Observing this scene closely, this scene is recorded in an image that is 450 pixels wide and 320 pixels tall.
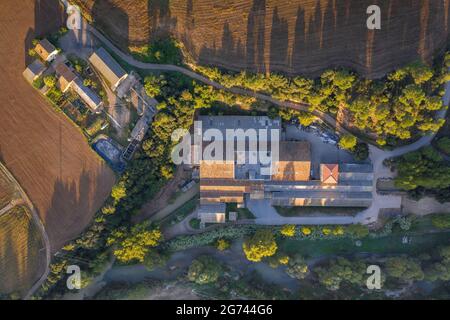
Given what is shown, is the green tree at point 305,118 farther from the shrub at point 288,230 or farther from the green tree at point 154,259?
the green tree at point 154,259

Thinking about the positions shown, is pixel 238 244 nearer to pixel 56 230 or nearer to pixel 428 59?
pixel 56 230

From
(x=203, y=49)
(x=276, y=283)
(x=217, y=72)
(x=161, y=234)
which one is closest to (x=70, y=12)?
(x=203, y=49)

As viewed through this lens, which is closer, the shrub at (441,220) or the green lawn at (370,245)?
the shrub at (441,220)

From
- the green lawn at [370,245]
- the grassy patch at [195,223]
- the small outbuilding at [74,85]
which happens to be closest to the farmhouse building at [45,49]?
the small outbuilding at [74,85]

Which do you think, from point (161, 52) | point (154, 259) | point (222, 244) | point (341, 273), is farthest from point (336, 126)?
point (154, 259)

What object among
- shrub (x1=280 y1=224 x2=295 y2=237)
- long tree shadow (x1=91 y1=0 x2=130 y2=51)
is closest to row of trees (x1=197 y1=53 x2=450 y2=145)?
long tree shadow (x1=91 y1=0 x2=130 y2=51)

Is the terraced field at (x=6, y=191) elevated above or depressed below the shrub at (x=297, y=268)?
above

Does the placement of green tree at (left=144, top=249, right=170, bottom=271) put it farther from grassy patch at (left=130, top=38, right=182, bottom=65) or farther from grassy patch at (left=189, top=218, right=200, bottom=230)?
grassy patch at (left=130, top=38, right=182, bottom=65)
